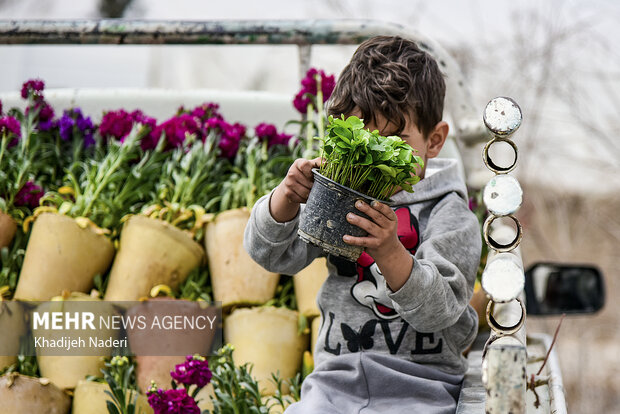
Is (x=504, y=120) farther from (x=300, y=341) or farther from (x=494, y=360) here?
(x=300, y=341)

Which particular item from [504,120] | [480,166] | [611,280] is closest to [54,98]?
[480,166]

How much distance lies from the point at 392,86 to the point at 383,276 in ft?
1.47

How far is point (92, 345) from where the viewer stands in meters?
2.24

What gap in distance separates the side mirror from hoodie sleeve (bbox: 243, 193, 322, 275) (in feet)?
3.98

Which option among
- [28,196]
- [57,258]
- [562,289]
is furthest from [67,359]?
[562,289]

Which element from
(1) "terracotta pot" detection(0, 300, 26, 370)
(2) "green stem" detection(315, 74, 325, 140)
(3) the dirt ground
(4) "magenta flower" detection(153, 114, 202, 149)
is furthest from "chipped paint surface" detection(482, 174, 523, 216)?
(3) the dirt ground

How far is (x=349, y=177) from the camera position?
139 centimetres

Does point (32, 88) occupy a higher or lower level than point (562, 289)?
higher

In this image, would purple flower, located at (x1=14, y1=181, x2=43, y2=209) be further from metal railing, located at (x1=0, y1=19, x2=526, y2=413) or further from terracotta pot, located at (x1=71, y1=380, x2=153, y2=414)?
terracotta pot, located at (x1=71, y1=380, x2=153, y2=414)

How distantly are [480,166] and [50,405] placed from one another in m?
1.75

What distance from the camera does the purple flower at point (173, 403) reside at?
169cm

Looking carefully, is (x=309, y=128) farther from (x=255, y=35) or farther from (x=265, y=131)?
(x=255, y=35)

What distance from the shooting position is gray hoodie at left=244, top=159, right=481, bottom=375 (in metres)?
1.70

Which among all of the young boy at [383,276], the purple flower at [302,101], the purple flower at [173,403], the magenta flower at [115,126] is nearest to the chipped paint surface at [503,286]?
the young boy at [383,276]
